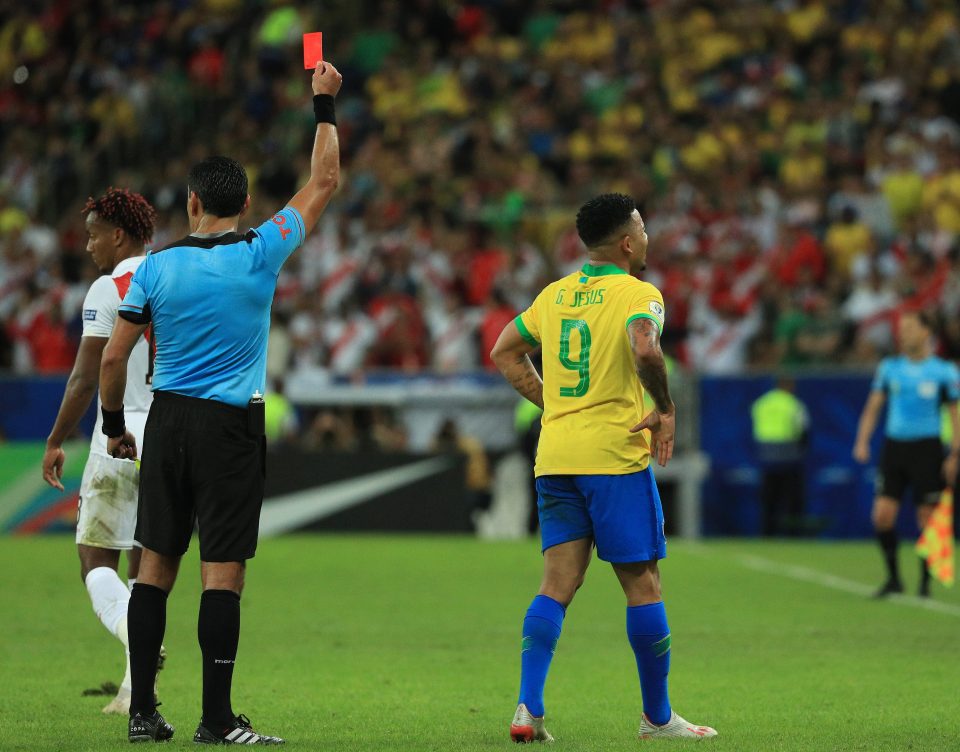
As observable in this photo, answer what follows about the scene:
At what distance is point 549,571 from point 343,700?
176cm


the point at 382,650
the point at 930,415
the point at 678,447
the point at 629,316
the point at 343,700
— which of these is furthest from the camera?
the point at 678,447

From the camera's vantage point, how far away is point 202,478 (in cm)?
626

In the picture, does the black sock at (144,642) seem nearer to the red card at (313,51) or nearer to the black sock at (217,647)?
the black sock at (217,647)

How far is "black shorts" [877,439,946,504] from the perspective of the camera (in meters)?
13.6

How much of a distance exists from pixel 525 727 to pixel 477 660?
316 cm

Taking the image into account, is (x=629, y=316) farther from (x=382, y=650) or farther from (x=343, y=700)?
(x=382, y=650)

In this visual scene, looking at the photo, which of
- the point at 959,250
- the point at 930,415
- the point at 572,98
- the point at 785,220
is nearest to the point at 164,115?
the point at 572,98

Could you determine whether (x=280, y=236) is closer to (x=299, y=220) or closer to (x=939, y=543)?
(x=299, y=220)

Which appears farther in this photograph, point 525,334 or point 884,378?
point 884,378

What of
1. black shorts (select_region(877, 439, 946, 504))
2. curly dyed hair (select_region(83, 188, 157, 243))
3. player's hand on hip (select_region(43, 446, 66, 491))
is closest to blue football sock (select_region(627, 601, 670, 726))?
player's hand on hip (select_region(43, 446, 66, 491))

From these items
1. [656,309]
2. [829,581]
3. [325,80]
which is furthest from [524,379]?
[829,581]

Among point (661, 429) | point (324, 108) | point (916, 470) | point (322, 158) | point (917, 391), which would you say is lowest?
point (916, 470)

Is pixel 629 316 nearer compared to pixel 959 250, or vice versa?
pixel 629 316

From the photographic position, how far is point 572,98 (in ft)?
80.9
